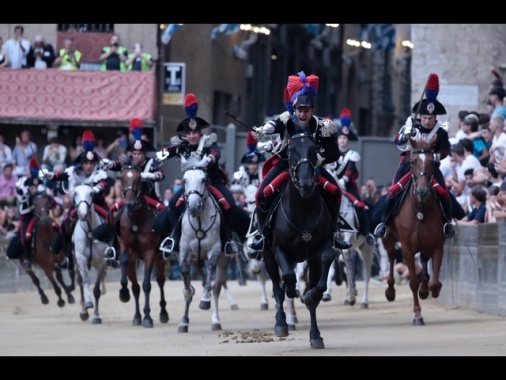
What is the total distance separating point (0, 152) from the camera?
36.6 metres

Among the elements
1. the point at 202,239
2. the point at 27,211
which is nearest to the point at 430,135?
the point at 202,239

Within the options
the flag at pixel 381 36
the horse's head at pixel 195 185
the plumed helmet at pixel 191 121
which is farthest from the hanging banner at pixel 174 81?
the flag at pixel 381 36

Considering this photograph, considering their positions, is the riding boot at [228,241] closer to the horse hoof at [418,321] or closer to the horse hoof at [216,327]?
the horse hoof at [216,327]

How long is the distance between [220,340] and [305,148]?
10.7ft

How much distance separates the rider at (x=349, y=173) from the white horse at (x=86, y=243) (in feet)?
12.8

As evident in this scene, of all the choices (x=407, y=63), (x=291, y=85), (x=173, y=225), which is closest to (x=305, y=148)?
(x=291, y=85)

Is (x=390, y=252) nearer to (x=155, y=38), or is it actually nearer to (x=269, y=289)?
(x=269, y=289)

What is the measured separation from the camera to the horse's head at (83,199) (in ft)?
79.4

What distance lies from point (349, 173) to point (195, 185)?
5111 millimetres

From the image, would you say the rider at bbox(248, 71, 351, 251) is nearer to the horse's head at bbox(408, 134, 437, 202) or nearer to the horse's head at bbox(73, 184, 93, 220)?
the horse's head at bbox(408, 134, 437, 202)

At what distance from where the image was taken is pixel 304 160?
16.5m

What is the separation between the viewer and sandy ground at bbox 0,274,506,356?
55.0ft

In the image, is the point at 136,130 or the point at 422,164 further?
the point at 136,130

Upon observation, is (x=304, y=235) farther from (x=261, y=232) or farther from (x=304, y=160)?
(x=304, y=160)
